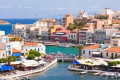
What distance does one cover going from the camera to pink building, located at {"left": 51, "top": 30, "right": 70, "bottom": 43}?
90250 millimetres

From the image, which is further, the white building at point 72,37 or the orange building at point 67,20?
the orange building at point 67,20

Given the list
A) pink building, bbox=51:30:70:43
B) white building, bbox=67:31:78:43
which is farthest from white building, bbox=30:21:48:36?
white building, bbox=67:31:78:43

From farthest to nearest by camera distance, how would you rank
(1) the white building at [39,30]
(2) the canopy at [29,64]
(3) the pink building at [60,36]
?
(1) the white building at [39,30] → (3) the pink building at [60,36] → (2) the canopy at [29,64]

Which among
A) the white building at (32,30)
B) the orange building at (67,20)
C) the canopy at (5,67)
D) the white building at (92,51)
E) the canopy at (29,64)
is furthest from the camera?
the orange building at (67,20)

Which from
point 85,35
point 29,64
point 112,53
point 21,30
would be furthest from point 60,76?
point 21,30

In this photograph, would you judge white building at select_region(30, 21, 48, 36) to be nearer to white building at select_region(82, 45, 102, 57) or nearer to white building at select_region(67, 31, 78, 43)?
white building at select_region(67, 31, 78, 43)

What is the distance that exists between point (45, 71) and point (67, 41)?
158 feet

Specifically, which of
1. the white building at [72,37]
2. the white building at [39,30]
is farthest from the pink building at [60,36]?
the white building at [39,30]

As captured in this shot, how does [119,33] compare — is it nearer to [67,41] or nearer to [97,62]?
[67,41]

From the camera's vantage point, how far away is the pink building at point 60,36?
90.2 meters

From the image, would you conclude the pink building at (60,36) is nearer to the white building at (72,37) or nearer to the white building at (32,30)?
the white building at (72,37)

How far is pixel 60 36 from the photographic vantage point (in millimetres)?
91312

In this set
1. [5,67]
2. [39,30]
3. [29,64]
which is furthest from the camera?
[39,30]

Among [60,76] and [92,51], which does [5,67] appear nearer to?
[60,76]
